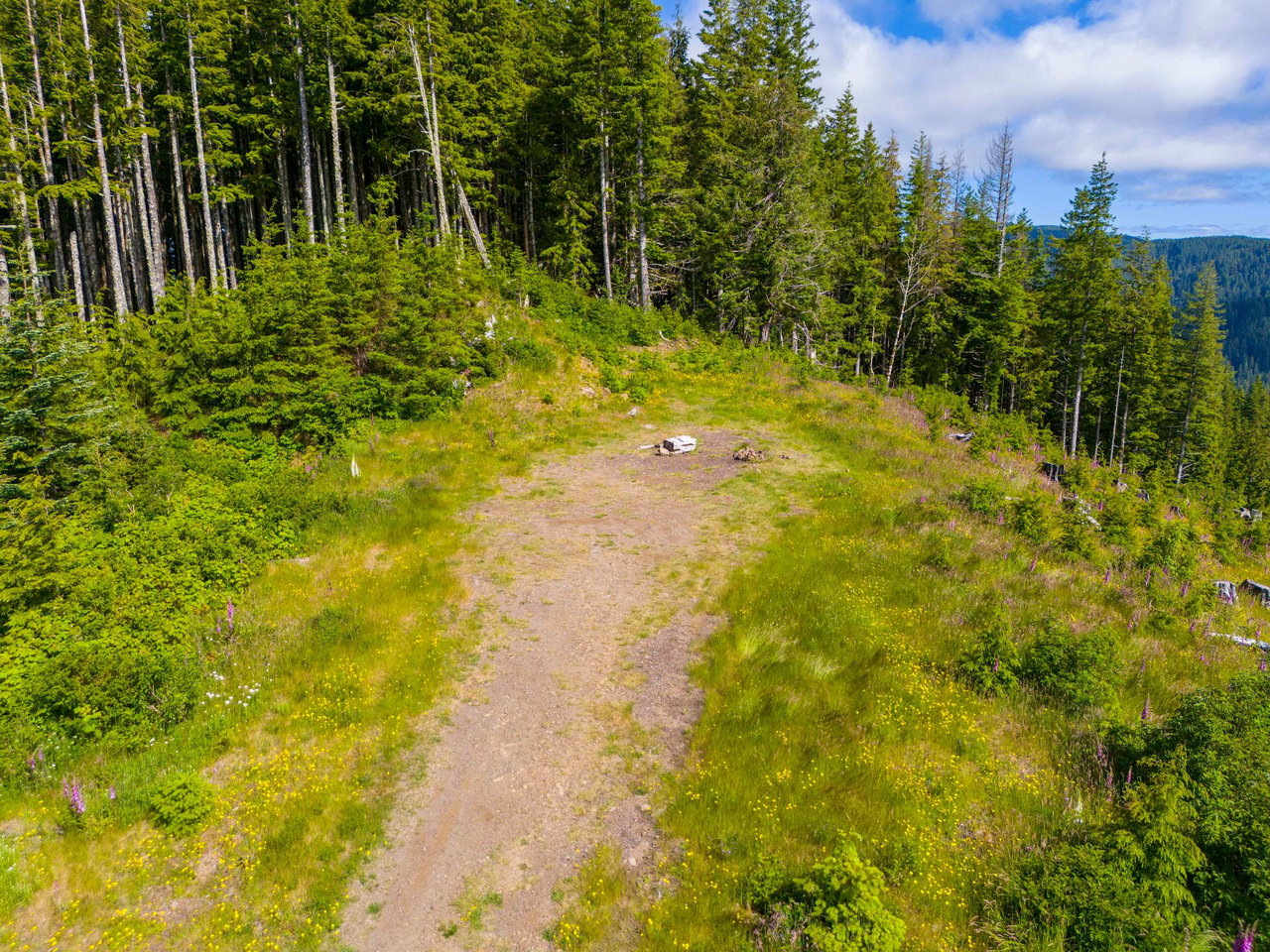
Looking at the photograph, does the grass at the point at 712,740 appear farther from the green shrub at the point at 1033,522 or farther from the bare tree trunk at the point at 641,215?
the bare tree trunk at the point at 641,215

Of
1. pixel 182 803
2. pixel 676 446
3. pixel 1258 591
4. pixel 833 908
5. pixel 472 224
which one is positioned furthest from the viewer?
pixel 472 224

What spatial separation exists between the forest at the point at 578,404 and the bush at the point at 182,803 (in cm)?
3

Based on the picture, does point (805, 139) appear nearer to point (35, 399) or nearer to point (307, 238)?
point (307, 238)

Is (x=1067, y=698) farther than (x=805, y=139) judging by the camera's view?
No

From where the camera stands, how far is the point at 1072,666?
780 centimetres

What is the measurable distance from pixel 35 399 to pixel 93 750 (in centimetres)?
683

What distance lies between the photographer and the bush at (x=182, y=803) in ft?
20.0

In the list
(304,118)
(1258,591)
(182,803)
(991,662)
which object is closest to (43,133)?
(304,118)

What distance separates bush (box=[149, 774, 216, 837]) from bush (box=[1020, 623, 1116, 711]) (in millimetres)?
9901

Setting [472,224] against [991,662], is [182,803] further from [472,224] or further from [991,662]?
[472,224]

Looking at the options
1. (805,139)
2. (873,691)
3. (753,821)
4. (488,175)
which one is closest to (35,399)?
(753,821)

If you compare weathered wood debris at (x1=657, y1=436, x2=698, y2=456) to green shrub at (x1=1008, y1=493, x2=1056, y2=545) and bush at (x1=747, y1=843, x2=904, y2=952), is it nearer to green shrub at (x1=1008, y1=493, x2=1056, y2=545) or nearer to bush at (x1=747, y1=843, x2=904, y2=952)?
green shrub at (x1=1008, y1=493, x2=1056, y2=545)

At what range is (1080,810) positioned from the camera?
19.6 ft

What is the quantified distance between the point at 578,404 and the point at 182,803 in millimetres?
16817
